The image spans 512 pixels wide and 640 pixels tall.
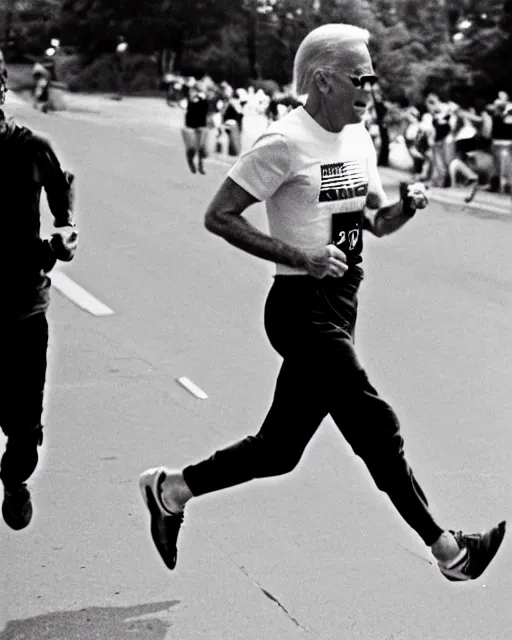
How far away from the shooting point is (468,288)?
1179cm

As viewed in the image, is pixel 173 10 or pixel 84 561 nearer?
pixel 84 561

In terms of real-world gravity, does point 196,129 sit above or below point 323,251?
below

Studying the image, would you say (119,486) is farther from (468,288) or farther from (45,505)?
(468,288)

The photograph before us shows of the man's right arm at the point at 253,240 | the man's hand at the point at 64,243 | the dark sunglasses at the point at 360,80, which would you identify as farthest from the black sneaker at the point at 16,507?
the dark sunglasses at the point at 360,80

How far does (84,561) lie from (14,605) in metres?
0.46

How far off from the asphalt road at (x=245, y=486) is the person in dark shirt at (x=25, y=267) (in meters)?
0.27

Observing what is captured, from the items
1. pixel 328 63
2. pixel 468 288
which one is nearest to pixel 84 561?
pixel 328 63

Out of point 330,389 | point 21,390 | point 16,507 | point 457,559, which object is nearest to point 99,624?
point 16,507

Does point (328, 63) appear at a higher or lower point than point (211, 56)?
higher

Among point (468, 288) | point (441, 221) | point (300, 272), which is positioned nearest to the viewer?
point (300, 272)

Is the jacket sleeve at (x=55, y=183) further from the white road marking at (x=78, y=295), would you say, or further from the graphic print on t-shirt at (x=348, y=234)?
the white road marking at (x=78, y=295)

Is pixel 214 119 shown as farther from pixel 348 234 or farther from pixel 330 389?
pixel 330 389

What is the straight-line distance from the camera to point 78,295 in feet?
35.0

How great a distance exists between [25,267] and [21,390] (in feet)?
1.32
